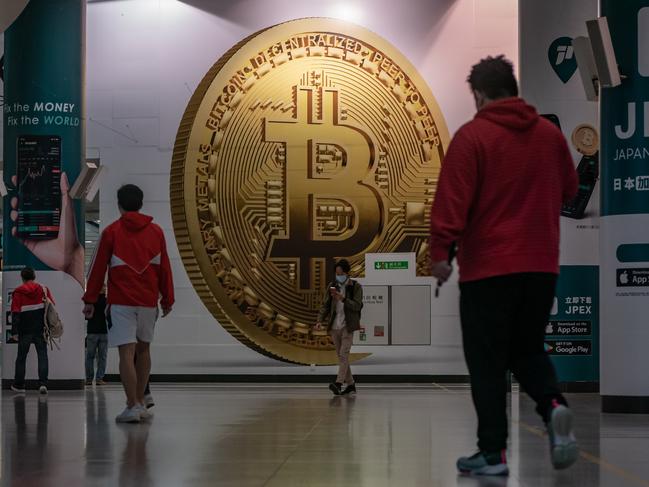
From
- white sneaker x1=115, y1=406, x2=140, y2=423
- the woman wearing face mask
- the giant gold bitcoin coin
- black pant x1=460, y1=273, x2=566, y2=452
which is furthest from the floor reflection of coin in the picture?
black pant x1=460, y1=273, x2=566, y2=452

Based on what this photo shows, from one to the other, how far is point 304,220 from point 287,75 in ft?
6.93

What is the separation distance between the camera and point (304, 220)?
17.1 meters

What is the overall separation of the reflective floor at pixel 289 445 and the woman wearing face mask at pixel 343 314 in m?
1.88

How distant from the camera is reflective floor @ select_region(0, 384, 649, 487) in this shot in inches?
211

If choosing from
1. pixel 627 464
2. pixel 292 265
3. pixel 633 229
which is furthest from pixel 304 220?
pixel 627 464

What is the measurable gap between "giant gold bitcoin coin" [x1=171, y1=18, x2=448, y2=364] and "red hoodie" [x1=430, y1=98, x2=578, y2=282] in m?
11.8

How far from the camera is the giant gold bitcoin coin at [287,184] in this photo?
17047 millimetres

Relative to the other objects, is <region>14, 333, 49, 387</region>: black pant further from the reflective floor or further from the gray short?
the gray short

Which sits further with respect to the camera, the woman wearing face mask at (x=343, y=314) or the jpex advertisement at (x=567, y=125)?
the jpex advertisement at (x=567, y=125)

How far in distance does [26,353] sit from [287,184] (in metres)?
4.81

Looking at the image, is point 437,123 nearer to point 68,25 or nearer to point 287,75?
point 287,75

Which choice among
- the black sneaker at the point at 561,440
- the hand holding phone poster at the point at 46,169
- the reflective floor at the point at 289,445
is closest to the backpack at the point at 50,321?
the hand holding phone poster at the point at 46,169

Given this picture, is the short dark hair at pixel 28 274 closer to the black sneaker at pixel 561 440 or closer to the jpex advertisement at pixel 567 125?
the jpex advertisement at pixel 567 125

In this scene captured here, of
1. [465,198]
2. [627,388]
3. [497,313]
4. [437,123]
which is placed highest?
[437,123]
